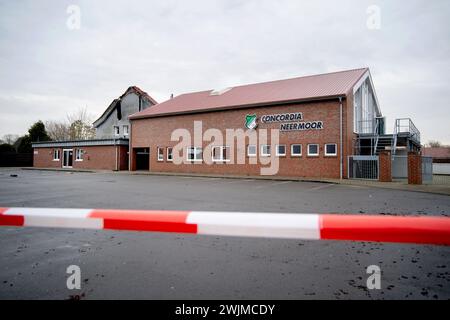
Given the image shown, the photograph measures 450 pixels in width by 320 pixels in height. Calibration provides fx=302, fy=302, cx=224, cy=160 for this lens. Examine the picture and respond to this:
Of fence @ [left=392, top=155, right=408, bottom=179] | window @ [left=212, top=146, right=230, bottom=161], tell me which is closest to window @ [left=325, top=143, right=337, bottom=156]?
fence @ [left=392, top=155, right=408, bottom=179]

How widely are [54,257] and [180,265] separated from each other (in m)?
1.81

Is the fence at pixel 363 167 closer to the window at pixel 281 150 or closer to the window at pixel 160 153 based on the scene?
the window at pixel 281 150

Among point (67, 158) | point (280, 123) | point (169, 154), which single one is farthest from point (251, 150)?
point (67, 158)

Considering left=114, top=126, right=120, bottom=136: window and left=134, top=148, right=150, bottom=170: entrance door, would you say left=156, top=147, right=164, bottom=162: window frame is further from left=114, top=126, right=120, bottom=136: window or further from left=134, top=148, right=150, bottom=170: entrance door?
left=114, top=126, right=120, bottom=136: window

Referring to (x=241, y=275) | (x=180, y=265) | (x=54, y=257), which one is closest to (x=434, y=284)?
(x=241, y=275)

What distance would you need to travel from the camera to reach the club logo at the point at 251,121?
982 inches

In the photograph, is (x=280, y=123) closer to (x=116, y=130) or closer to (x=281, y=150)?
(x=281, y=150)

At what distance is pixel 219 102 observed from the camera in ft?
92.7

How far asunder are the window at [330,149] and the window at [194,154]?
11191 millimetres

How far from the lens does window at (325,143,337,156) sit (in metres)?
21.3

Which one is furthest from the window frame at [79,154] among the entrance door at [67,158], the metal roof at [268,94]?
the metal roof at [268,94]

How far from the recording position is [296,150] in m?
22.9

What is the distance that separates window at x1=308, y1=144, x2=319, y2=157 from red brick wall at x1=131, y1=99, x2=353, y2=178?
299mm
